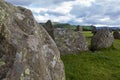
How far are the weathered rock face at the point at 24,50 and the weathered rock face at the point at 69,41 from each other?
489 inches

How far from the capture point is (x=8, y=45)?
9336mm

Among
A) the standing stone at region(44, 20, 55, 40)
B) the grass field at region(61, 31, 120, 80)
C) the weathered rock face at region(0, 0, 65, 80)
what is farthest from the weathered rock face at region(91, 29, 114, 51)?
the weathered rock face at region(0, 0, 65, 80)

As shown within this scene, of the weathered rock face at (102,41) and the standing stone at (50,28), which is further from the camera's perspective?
the weathered rock face at (102,41)

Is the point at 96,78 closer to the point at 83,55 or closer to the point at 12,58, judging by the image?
the point at 83,55

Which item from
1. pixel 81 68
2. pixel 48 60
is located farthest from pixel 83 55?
pixel 48 60

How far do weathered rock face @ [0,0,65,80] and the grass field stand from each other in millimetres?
6681

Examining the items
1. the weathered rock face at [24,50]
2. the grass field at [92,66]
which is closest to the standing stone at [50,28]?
the grass field at [92,66]

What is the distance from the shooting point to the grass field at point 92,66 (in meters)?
18.6

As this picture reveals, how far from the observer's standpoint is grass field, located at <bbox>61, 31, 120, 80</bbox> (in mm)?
18594

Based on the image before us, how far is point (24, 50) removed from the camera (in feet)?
31.7

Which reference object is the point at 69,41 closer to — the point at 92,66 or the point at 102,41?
the point at 102,41

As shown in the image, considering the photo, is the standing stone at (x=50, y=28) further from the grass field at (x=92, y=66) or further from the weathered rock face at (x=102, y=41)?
the weathered rock face at (x=102, y=41)

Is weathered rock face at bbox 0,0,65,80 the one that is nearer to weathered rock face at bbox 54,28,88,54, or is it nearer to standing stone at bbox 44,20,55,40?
weathered rock face at bbox 54,28,88,54

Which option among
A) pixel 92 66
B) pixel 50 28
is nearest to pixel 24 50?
pixel 92 66
